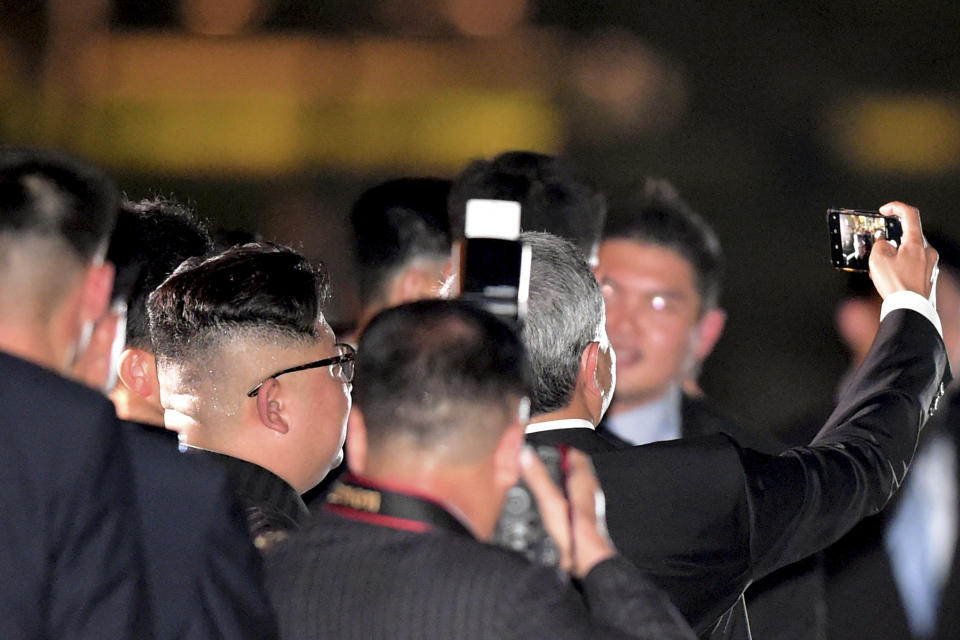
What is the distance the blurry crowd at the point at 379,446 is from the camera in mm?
1858

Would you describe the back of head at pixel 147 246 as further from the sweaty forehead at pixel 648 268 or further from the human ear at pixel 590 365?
the sweaty forehead at pixel 648 268

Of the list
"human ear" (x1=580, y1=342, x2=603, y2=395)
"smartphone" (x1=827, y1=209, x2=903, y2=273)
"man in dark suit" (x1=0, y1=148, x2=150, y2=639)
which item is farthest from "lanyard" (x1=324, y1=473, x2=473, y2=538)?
"smartphone" (x1=827, y1=209, x2=903, y2=273)

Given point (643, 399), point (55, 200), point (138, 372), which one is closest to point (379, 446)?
point (55, 200)

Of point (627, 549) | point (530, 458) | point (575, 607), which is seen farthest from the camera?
point (627, 549)

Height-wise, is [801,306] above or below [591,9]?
below

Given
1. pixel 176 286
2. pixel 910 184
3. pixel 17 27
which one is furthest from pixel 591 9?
pixel 176 286

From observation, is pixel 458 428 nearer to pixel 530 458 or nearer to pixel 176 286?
pixel 530 458

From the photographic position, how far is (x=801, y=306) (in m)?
8.65

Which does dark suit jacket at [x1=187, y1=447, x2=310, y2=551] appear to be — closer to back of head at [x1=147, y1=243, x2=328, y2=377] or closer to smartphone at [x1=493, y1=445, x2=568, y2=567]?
back of head at [x1=147, y1=243, x2=328, y2=377]

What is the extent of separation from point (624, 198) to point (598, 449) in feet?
7.38

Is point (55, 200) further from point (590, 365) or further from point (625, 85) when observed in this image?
point (625, 85)

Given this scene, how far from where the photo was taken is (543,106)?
8914 millimetres

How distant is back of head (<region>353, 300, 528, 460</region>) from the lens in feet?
6.15

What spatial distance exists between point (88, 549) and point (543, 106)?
23.7 ft
